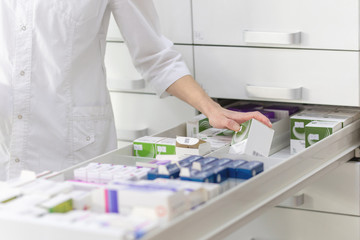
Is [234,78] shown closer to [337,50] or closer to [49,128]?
[337,50]

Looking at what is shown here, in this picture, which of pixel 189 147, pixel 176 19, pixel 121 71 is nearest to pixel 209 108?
pixel 189 147

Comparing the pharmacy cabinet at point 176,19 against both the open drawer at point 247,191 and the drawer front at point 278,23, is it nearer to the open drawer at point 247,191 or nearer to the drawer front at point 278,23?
the drawer front at point 278,23

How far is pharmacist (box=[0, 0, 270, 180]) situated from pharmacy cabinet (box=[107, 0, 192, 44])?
0.49ft

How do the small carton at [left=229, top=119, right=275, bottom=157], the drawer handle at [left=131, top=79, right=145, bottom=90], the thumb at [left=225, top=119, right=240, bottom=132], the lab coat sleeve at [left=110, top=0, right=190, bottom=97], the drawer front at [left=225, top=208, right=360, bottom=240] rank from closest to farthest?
the small carton at [left=229, top=119, right=275, bottom=157] < the thumb at [left=225, top=119, right=240, bottom=132] < the lab coat sleeve at [left=110, top=0, right=190, bottom=97] < the drawer front at [left=225, top=208, right=360, bottom=240] < the drawer handle at [left=131, top=79, right=145, bottom=90]

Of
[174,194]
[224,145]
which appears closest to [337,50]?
[224,145]

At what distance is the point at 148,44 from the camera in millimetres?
1853

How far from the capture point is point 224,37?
1.95m

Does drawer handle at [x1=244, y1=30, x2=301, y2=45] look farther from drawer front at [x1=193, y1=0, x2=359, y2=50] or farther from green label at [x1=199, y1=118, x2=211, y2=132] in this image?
green label at [x1=199, y1=118, x2=211, y2=132]

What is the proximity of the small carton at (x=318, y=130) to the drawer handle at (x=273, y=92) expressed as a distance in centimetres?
12

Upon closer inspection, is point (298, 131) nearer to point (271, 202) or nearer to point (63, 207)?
Answer: point (271, 202)

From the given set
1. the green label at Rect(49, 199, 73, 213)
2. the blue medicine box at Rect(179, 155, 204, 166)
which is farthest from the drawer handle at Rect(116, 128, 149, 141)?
the green label at Rect(49, 199, 73, 213)

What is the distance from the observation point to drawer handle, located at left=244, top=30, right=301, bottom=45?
1.83m

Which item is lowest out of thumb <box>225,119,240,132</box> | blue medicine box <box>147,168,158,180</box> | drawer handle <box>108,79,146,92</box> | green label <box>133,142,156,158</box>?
green label <box>133,142,156,158</box>

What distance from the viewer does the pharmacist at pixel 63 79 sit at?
1.73 m
